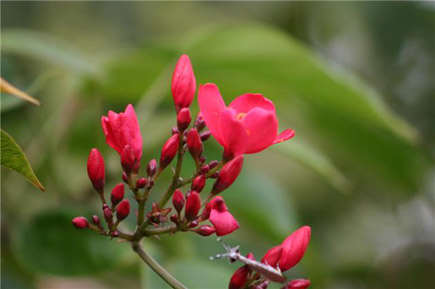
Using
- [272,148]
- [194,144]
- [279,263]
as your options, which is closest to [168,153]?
[194,144]

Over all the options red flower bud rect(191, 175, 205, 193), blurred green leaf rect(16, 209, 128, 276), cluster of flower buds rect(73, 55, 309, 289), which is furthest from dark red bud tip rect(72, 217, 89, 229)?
blurred green leaf rect(16, 209, 128, 276)

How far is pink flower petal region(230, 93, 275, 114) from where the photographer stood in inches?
25.7

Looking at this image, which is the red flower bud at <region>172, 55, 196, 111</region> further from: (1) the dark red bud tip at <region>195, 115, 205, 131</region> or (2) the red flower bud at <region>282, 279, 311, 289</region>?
(2) the red flower bud at <region>282, 279, 311, 289</region>

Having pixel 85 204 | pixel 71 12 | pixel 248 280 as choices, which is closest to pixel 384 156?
pixel 85 204

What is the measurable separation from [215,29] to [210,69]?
3.5 inches

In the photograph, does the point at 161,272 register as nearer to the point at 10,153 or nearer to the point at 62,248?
the point at 10,153

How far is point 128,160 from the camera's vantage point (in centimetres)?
63

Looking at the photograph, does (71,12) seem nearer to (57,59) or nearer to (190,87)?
(57,59)

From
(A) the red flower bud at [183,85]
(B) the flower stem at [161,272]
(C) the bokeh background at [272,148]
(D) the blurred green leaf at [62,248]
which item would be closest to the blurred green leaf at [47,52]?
(C) the bokeh background at [272,148]

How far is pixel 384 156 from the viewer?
142cm

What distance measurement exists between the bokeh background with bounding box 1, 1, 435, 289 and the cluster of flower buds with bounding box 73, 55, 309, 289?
0.57ft

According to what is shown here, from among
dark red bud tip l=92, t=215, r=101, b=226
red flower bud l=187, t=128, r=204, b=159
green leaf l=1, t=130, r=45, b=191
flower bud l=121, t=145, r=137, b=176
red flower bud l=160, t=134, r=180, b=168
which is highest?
red flower bud l=187, t=128, r=204, b=159

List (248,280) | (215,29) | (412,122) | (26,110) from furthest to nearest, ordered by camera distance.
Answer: (412,122) → (215,29) → (26,110) → (248,280)

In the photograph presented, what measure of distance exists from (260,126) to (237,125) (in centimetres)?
2
